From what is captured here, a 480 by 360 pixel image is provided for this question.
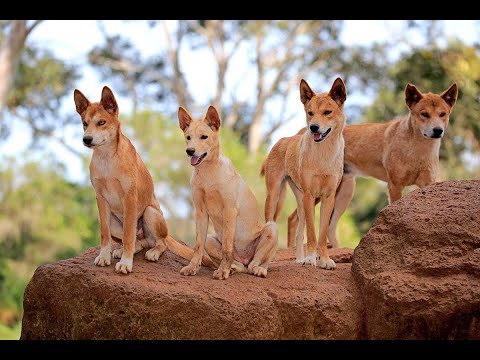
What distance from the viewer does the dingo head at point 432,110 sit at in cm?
850

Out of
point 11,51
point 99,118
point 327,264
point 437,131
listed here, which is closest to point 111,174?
point 99,118

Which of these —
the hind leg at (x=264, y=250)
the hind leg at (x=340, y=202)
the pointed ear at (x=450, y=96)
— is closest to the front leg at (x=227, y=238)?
the hind leg at (x=264, y=250)

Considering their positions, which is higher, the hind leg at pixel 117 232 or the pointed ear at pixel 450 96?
the pointed ear at pixel 450 96

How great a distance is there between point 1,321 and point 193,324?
14.2 m

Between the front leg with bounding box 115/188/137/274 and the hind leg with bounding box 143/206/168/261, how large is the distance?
1.22 ft

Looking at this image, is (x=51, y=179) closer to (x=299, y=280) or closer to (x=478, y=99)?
(x=478, y=99)

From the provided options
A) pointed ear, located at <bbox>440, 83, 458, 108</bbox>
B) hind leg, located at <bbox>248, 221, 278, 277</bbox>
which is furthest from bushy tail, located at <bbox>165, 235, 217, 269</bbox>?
pointed ear, located at <bbox>440, 83, 458, 108</bbox>

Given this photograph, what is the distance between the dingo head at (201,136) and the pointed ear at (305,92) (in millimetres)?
1020

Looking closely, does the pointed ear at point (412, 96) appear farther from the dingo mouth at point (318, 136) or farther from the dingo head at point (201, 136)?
the dingo head at point (201, 136)

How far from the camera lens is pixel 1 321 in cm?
1923

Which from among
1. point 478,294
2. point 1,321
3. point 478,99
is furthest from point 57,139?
point 478,294

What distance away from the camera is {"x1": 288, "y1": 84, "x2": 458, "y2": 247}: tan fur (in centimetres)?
859

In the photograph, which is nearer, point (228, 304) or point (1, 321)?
point (228, 304)

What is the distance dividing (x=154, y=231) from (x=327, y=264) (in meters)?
1.80
